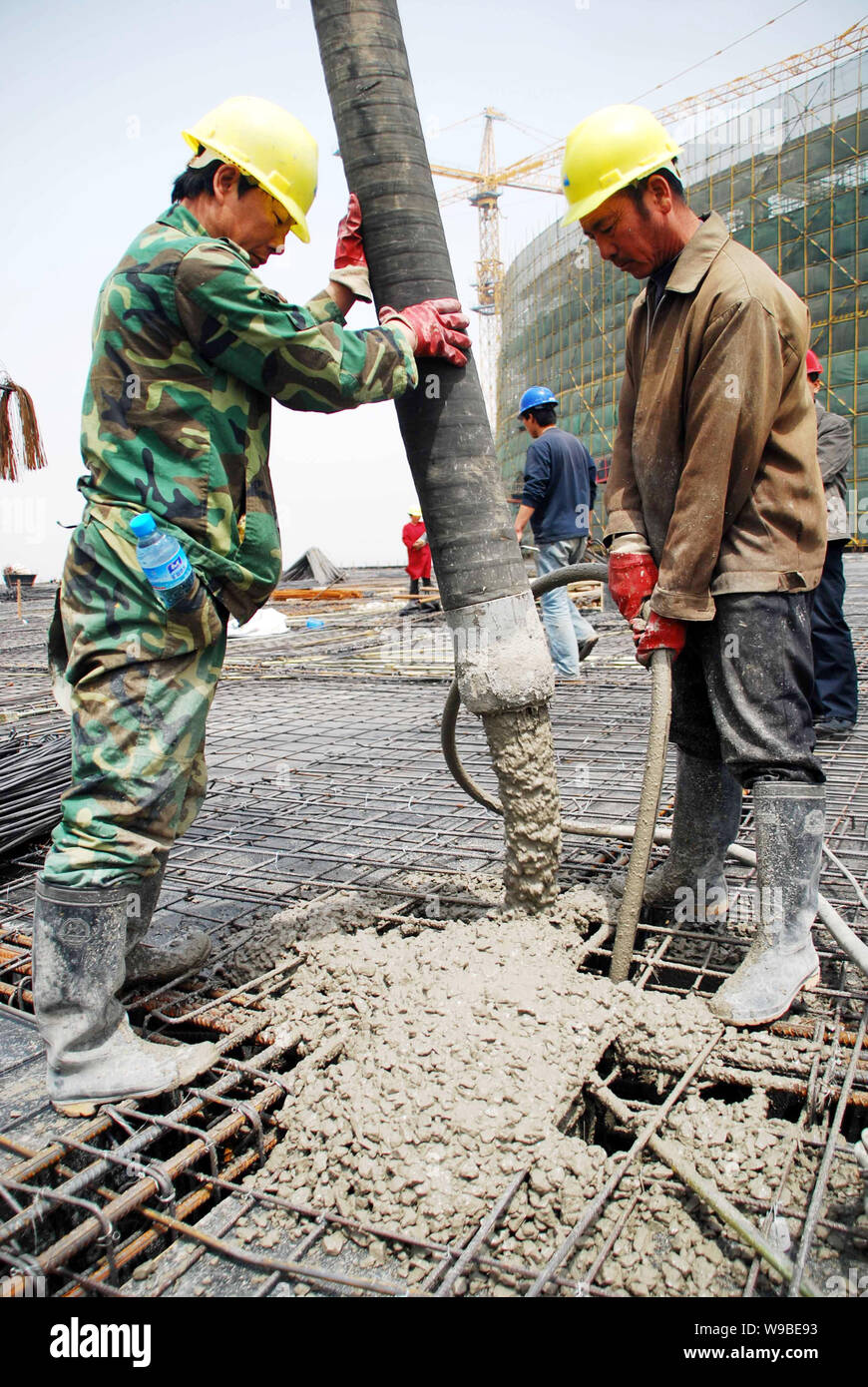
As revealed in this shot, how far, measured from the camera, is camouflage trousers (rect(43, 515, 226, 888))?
1.68 metres

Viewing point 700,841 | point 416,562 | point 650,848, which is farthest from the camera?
point 416,562

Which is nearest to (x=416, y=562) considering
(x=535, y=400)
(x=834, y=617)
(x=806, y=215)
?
(x=535, y=400)

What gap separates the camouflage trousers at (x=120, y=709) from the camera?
66.1 inches

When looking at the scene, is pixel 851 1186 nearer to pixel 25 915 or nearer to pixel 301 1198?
pixel 301 1198

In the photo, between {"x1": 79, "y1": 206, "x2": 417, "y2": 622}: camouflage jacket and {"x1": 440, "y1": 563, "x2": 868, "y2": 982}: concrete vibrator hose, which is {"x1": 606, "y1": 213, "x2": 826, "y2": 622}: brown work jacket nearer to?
{"x1": 440, "y1": 563, "x2": 868, "y2": 982}: concrete vibrator hose

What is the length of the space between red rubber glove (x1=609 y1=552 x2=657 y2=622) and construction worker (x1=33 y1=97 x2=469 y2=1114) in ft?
2.26

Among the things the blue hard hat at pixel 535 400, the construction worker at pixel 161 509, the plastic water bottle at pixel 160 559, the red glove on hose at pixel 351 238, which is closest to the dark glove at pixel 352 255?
the red glove on hose at pixel 351 238

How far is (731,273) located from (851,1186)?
5.51 ft

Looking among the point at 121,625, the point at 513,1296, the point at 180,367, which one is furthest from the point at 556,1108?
the point at 180,367

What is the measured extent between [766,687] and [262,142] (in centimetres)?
150

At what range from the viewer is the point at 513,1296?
46.6 inches

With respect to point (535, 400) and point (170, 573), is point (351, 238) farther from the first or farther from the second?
point (535, 400)

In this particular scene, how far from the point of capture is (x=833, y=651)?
13.1 ft

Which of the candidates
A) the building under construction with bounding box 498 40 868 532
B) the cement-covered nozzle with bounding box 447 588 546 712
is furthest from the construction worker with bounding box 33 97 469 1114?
the building under construction with bounding box 498 40 868 532
